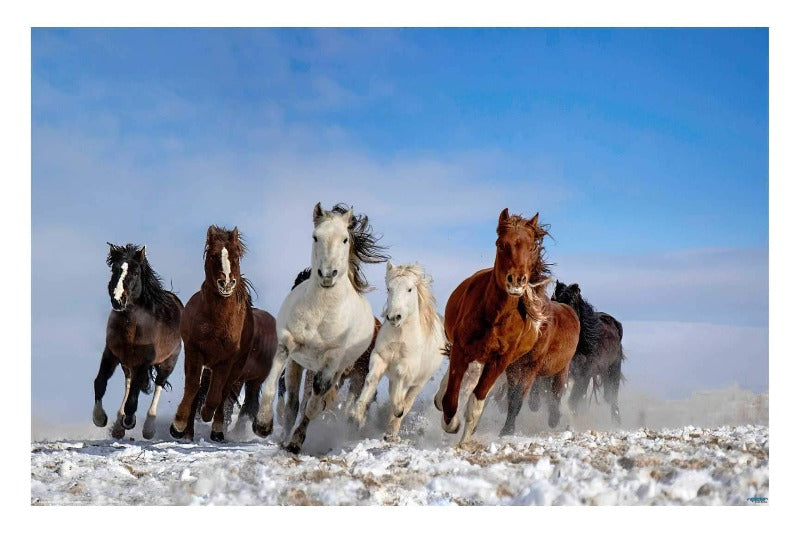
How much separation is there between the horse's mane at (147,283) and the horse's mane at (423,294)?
2.22 metres

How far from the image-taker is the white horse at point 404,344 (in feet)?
24.0

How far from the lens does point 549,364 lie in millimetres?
8469

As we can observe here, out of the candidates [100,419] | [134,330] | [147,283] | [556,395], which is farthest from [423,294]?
[100,419]

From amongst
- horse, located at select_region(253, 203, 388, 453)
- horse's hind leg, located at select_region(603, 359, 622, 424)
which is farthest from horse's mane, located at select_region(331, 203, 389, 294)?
horse's hind leg, located at select_region(603, 359, 622, 424)

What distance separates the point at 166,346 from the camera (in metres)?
8.75

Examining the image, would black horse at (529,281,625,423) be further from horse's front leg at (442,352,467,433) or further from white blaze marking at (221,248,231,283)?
white blaze marking at (221,248,231,283)

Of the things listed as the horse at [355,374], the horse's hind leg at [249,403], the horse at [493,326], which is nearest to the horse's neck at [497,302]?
the horse at [493,326]

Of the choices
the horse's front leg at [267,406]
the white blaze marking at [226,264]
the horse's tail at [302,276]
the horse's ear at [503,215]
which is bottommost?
the horse's front leg at [267,406]

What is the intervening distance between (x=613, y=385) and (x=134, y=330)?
442 cm

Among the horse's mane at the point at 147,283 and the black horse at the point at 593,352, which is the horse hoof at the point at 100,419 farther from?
the black horse at the point at 593,352

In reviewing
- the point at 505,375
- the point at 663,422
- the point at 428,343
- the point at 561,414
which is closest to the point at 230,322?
the point at 428,343

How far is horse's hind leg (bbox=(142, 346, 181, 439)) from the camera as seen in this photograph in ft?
27.6

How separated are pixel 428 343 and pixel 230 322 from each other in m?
1.62

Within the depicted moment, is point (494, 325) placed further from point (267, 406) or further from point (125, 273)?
point (125, 273)
